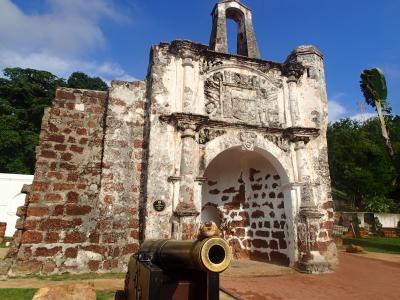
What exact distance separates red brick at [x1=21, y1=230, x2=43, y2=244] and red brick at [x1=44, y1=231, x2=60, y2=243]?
119mm

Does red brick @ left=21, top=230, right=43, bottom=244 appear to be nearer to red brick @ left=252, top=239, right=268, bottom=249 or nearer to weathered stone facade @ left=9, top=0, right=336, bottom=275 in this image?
weathered stone facade @ left=9, top=0, right=336, bottom=275

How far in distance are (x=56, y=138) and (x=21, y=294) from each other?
3.37 meters

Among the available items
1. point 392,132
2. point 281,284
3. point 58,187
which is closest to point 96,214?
point 58,187

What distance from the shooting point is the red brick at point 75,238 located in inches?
246

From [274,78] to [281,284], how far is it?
5284 mm

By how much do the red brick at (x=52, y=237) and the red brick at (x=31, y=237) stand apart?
0.12 meters

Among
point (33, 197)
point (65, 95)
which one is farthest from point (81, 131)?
point (33, 197)

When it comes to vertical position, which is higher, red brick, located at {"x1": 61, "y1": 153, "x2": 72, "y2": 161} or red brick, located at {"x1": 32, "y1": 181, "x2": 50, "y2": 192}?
red brick, located at {"x1": 61, "y1": 153, "x2": 72, "y2": 161}

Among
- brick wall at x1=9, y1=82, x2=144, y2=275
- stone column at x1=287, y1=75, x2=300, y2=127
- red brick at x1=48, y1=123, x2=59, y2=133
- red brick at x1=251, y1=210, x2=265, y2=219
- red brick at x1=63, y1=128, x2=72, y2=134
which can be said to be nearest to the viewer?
brick wall at x1=9, y1=82, x2=144, y2=275

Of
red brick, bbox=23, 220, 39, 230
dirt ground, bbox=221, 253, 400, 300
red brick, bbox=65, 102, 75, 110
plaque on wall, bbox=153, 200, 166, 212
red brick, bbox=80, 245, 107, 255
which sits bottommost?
dirt ground, bbox=221, 253, 400, 300

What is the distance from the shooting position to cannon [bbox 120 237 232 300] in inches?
98.7

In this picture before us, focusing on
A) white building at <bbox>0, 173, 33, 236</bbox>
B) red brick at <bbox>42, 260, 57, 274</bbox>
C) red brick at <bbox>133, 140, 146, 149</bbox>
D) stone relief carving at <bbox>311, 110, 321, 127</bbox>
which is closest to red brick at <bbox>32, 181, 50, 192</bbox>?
red brick at <bbox>42, 260, 57, 274</bbox>

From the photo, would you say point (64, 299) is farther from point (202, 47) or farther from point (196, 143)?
point (202, 47)

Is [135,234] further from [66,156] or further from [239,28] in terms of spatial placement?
[239,28]
